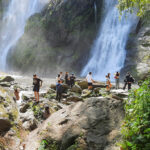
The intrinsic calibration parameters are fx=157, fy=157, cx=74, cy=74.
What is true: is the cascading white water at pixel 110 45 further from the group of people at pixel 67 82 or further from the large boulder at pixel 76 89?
the large boulder at pixel 76 89

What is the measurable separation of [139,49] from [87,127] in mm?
23028

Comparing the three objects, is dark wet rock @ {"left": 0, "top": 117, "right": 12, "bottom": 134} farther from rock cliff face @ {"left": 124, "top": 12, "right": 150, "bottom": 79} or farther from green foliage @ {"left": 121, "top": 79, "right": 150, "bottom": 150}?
rock cliff face @ {"left": 124, "top": 12, "right": 150, "bottom": 79}

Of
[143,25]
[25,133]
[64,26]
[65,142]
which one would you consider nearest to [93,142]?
[65,142]

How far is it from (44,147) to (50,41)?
37415 mm

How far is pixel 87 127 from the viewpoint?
3756mm

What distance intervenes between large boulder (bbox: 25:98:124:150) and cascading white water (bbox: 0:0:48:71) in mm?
46637

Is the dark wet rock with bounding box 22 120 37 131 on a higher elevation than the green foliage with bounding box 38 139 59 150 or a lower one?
lower

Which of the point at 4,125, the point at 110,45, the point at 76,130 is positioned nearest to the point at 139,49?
the point at 110,45

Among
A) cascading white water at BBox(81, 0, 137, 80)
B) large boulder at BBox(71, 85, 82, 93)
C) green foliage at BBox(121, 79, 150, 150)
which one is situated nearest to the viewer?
green foliage at BBox(121, 79, 150, 150)

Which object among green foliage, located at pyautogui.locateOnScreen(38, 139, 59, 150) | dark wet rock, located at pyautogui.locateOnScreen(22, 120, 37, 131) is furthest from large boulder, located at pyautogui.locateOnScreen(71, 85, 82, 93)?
green foliage, located at pyautogui.locateOnScreen(38, 139, 59, 150)

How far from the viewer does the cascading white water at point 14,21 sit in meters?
47.7

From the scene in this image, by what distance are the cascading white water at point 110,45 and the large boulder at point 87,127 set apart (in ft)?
74.5

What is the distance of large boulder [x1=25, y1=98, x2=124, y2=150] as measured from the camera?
3.45 metres

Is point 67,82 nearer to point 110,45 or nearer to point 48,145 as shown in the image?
point 48,145
